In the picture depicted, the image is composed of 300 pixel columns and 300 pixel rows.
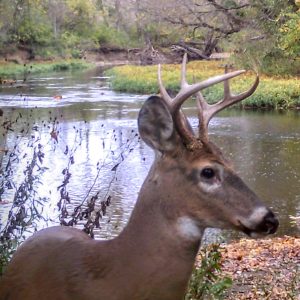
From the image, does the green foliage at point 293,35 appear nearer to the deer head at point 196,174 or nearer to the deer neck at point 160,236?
the deer head at point 196,174

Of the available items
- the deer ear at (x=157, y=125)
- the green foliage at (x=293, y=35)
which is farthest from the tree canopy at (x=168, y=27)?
the deer ear at (x=157, y=125)

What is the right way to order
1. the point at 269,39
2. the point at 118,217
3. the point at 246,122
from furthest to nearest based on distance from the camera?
the point at 269,39 → the point at 246,122 → the point at 118,217

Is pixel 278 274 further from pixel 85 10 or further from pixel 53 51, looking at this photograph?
pixel 85 10

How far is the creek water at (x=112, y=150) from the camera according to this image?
9469 millimetres

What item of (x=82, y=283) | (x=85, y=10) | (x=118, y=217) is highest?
(x=85, y=10)

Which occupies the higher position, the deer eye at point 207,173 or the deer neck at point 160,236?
the deer eye at point 207,173

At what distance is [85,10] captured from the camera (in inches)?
2810

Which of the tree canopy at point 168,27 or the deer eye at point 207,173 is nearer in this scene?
the deer eye at point 207,173

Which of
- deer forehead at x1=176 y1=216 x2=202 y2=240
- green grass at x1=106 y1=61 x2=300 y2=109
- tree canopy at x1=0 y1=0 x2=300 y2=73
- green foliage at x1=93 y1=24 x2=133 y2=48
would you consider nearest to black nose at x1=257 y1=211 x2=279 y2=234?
deer forehead at x1=176 y1=216 x2=202 y2=240

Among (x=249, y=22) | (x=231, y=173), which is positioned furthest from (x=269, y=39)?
(x=231, y=173)

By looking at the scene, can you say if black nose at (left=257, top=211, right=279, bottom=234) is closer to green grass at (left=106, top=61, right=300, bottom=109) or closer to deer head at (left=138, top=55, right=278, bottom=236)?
deer head at (left=138, top=55, right=278, bottom=236)

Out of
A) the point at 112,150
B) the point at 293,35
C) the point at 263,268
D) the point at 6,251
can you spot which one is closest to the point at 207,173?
the point at 6,251

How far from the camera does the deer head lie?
285 centimetres

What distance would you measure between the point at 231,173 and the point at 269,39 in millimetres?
28643
